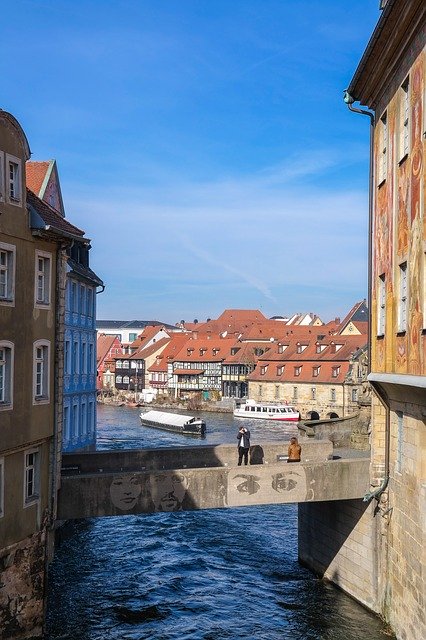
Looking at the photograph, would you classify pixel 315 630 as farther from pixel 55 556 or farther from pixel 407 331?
pixel 55 556

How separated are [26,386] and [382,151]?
11.2m

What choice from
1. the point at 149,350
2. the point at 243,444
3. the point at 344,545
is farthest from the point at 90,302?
the point at 149,350

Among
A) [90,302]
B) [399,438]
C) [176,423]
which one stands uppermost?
[90,302]

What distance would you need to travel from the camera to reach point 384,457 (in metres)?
22.0

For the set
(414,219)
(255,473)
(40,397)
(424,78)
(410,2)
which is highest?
(410,2)

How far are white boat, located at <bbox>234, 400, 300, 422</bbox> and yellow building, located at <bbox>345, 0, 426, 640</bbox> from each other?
227ft

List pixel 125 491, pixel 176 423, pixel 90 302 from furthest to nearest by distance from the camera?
pixel 176 423 < pixel 90 302 < pixel 125 491

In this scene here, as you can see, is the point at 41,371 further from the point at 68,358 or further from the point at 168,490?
the point at 68,358

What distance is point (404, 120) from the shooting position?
19406 mm

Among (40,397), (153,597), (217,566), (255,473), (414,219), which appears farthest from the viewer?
(217,566)

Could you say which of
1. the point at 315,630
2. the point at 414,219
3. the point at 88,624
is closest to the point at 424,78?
the point at 414,219

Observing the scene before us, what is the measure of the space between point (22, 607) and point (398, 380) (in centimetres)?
1048

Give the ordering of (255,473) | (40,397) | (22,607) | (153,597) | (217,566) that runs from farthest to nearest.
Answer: (217,566)
(153,597)
(255,473)
(40,397)
(22,607)

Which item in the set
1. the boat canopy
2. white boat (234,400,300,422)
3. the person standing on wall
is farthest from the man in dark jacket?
white boat (234,400,300,422)
